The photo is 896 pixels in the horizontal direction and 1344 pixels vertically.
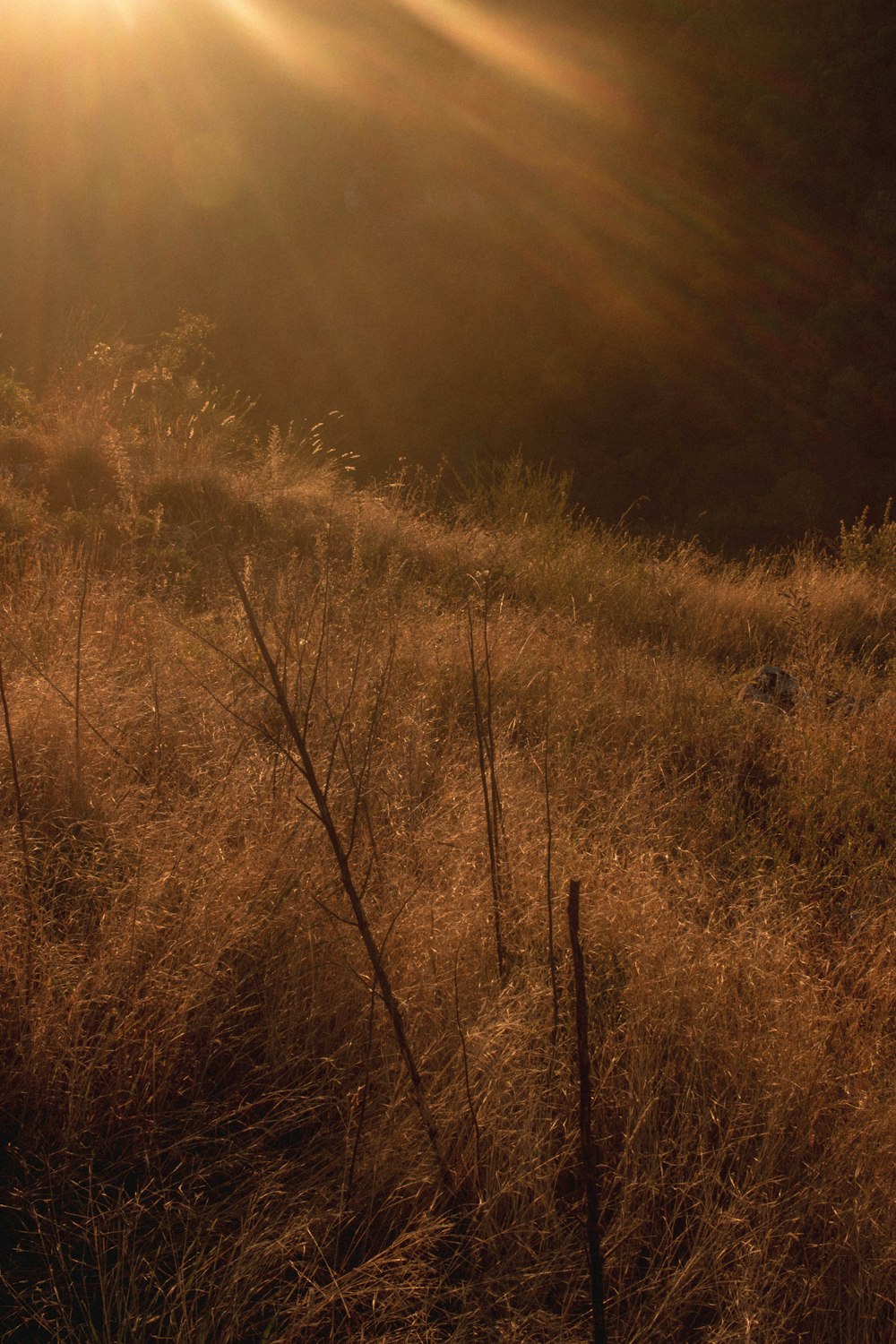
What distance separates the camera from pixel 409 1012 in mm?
1503

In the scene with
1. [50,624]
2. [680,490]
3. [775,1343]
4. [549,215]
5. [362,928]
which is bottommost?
[680,490]

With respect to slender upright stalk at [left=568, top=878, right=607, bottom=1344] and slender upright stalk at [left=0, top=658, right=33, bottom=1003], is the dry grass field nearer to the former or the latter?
slender upright stalk at [left=0, top=658, right=33, bottom=1003]

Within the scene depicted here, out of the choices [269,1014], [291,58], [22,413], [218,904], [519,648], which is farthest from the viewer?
[291,58]

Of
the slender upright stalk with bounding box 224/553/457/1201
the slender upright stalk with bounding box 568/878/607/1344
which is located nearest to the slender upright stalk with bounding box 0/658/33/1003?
the slender upright stalk with bounding box 224/553/457/1201

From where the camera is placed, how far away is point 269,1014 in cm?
149

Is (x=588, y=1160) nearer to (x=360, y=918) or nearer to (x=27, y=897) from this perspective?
(x=360, y=918)

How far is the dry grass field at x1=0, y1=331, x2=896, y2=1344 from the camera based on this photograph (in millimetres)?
1156

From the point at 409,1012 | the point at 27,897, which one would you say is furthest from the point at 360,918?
the point at 27,897

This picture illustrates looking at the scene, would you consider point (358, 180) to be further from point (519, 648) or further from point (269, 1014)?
point (269, 1014)

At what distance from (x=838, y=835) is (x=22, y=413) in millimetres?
5332

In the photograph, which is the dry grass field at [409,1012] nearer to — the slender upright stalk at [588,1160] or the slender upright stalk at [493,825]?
the slender upright stalk at [493,825]

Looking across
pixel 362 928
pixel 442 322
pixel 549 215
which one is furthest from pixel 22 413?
pixel 549 215

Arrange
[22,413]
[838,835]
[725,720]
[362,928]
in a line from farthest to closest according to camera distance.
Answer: [22,413] → [725,720] → [838,835] → [362,928]

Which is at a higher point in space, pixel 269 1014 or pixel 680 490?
pixel 269 1014
